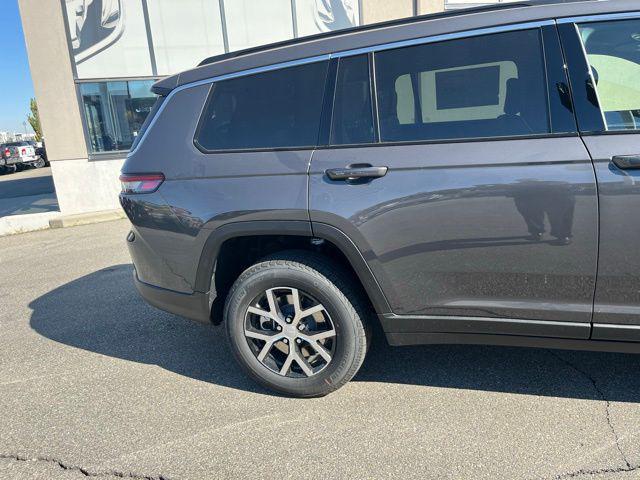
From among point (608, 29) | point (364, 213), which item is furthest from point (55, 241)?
point (608, 29)

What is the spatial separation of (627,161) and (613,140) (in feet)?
0.38

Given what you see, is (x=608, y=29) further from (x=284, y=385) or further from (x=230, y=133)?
(x=284, y=385)

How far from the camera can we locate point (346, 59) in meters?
2.44


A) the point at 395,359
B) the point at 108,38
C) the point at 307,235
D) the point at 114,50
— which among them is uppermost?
the point at 108,38

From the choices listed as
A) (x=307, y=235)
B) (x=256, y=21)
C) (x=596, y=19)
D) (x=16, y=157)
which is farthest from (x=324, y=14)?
(x=16, y=157)

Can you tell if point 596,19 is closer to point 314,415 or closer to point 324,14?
point 314,415

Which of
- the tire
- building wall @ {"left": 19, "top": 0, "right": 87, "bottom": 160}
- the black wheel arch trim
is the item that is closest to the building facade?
building wall @ {"left": 19, "top": 0, "right": 87, "bottom": 160}

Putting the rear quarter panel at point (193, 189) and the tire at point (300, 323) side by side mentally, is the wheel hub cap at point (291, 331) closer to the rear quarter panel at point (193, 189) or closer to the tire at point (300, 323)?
the tire at point (300, 323)

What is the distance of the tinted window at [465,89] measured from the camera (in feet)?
7.09

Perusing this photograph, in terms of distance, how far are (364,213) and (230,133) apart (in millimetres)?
956

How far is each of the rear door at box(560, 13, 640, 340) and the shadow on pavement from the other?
64 cm

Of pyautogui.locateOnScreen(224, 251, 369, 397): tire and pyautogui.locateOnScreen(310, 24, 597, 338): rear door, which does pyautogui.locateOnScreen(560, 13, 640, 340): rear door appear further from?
pyautogui.locateOnScreen(224, 251, 369, 397): tire

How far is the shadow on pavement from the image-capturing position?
2.65 m

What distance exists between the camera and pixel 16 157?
84.7ft
